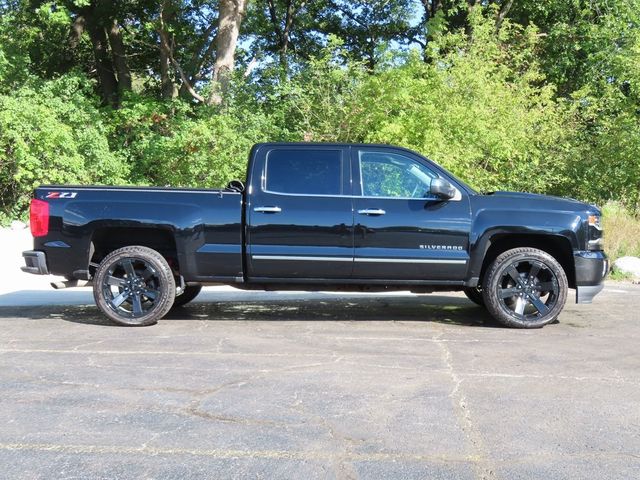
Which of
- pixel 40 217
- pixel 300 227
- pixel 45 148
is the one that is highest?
pixel 45 148

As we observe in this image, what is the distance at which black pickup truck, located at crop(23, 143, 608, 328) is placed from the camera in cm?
701

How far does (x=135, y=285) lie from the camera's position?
7230 mm

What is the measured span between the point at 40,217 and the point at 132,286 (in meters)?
1.21

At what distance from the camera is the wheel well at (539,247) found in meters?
7.21

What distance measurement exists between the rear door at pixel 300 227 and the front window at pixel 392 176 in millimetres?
228

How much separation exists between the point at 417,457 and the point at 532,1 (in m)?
24.6

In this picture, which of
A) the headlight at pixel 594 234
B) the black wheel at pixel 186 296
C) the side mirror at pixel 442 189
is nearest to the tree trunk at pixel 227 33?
the black wheel at pixel 186 296

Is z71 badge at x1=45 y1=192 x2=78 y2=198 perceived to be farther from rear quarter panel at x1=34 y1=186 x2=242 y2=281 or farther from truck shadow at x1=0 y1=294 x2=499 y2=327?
truck shadow at x1=0 y1=294 x2=499 y2=327

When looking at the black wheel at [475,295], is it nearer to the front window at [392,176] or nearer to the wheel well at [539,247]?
the wheel well at [539,247]

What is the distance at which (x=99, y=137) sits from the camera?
52.3 feet

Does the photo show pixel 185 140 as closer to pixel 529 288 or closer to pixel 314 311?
pixel 314 311

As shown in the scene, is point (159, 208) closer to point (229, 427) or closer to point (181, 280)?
point (181, 280)

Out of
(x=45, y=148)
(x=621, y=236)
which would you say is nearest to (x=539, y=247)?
(x=621, y=236)

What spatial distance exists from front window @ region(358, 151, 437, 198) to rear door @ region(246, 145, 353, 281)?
0.75 feet
